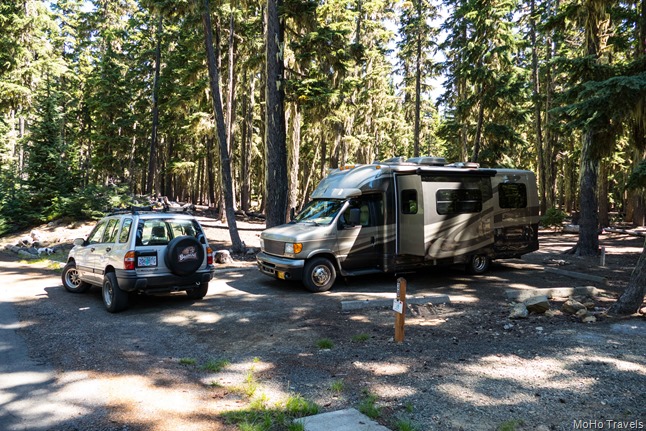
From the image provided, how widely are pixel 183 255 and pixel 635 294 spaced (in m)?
8.39

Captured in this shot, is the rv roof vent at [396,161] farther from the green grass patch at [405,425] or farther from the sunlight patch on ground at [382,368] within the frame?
the green grass patch at [405,425]

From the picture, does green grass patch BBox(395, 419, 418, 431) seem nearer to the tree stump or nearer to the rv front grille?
the rv front grille

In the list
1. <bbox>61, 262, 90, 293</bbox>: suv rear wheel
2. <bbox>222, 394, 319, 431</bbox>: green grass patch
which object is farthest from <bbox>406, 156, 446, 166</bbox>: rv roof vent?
<bbox>61, 262, 90, 293</bbox>: suv rear wheel

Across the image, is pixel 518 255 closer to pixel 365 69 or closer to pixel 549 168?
pixel 549 168

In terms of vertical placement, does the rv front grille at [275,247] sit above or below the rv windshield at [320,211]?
below

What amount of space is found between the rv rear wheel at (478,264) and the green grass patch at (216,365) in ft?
27.9

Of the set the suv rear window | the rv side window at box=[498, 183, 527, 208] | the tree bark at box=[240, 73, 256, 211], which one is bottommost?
the suv rear window

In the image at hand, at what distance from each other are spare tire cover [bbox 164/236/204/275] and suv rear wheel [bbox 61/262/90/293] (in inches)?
140

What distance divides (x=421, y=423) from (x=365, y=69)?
99.1 feet

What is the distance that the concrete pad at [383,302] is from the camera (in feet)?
28.6

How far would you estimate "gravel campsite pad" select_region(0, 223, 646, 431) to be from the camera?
14.4 feet

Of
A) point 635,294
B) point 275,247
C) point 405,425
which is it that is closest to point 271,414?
point 405,425

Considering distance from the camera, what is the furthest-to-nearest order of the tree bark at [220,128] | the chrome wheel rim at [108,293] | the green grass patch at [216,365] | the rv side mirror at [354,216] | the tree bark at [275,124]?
the tree bark at [220,128] < the tree bark at [275,124] < the rv side mirror at [354,216] < the chrome wheel rim at [108,293] < the green grass patch at [216,365]

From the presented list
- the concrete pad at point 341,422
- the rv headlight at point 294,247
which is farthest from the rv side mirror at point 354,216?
the concrete pad at point 341,422
